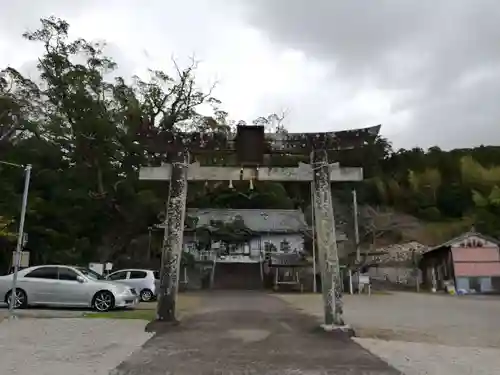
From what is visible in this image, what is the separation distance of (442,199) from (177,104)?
107 feet

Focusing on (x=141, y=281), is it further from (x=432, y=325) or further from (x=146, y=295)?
(x=432, y=325)

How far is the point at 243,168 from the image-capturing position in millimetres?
13742

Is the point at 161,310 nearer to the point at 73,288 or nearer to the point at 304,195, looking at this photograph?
the point at 73,288

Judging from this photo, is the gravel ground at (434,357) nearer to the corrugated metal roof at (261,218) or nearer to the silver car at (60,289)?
the silver car at (60,289)

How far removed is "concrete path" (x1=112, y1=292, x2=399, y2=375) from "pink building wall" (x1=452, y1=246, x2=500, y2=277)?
23135 millimetres

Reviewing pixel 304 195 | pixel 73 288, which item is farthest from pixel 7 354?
pixel 304 195

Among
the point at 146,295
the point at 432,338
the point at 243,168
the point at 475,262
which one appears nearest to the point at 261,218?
the point at 475,262

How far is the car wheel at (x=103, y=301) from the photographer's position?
1689 centimetres

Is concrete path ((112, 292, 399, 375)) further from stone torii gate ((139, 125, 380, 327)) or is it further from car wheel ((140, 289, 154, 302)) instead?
car wheel ((140, 289, 154, 302))

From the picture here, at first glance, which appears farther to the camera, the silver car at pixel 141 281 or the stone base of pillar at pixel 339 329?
the silver car at pixel 141 281

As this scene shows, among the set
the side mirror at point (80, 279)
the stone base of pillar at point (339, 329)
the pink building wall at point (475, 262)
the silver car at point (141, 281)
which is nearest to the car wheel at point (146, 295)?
the silver car at point (141, 281)

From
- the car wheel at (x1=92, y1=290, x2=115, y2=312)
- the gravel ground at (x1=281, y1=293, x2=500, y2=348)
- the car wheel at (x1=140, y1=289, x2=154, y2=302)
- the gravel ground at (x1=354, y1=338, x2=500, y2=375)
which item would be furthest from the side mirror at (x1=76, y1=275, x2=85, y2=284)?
the gravel ground at (x1=354, y1=338, x2=500, y2=375)

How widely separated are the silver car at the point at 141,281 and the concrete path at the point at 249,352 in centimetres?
1128

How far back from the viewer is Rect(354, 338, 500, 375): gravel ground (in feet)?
25.2
